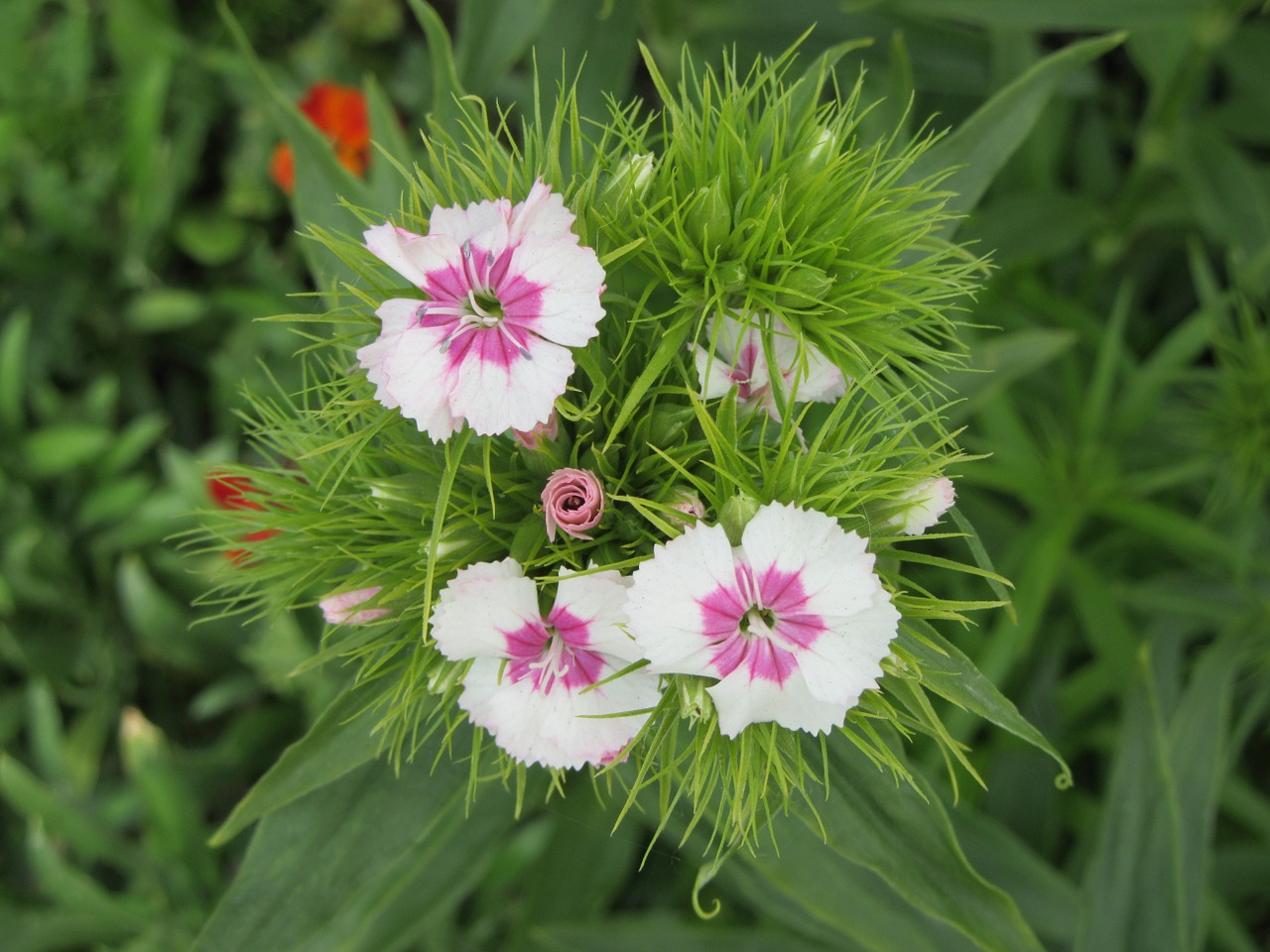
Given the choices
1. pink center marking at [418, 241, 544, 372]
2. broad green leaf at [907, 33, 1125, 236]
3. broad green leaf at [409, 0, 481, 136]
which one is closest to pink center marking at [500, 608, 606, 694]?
pink center marking at [418, 241, 544, 372]

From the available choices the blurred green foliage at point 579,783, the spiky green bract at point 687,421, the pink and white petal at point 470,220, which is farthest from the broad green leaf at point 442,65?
the pink and white petal at point 470,220

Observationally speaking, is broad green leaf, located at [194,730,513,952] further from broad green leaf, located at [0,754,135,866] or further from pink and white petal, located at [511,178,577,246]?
broad green leaf, located at [0,754,135,866]

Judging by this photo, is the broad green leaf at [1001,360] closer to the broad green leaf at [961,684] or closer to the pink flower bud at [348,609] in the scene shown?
the broad green leaf at [961,684]

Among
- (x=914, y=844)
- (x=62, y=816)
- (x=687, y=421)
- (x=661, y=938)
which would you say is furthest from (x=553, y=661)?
(x=62, y=816)

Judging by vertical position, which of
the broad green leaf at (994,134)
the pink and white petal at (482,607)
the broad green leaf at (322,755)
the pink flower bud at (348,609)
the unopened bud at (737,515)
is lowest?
the broad green leaf at (322,755)

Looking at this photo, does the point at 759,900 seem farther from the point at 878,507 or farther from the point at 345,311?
the point at 345,311

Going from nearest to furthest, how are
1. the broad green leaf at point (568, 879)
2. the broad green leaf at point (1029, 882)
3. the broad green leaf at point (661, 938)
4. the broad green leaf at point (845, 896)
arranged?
the broad green leaf at point (845, 896) → the broad green leaf at point (1029, 882) → the broad green leaf at point (661, 938) → the broad green leaf at point (568, 879)
